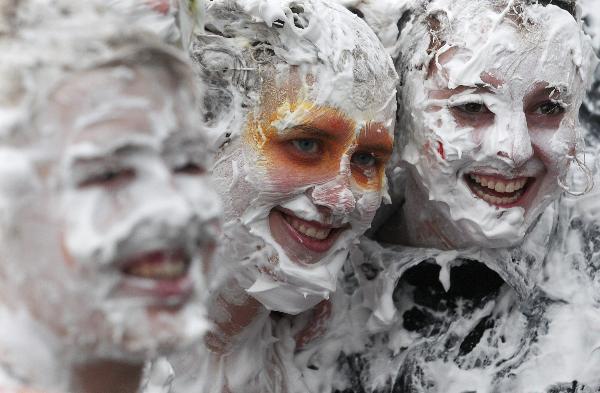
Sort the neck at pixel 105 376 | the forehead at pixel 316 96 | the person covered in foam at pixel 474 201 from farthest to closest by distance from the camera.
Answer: the person covered in foam at pixel 474 201 → the forehead at pixel 316 96 → the neck at pixel 105 376

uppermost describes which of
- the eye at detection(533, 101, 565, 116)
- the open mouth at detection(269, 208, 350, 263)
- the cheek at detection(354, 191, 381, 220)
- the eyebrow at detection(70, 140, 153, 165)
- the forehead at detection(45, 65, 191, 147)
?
the forehead at detection(45, 65, 191, 147)

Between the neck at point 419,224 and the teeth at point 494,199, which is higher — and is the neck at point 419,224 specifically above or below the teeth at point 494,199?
below

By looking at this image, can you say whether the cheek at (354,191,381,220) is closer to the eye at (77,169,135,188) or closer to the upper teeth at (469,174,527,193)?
the upper teeth at (469,174,527,193)

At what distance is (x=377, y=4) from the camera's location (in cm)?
257

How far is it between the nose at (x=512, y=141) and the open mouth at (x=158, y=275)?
4.09 ft

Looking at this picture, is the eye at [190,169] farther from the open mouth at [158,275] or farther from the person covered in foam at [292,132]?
the person covered in foam at [292,132]

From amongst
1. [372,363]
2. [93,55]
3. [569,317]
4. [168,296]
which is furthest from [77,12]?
[569,317]

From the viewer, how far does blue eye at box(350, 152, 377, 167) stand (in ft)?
7.23

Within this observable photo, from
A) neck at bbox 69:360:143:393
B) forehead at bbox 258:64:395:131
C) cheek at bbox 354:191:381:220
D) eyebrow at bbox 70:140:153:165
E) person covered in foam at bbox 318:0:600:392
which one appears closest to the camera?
eyebrow at bbox 70:140:153:165

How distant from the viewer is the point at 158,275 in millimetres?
1212

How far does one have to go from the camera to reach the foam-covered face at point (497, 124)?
2.28m

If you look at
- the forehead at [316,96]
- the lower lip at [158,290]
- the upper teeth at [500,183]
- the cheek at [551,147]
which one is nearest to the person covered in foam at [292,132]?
the forehead at [316,96]

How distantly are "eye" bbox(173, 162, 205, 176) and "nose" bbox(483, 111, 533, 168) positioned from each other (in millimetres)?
1177

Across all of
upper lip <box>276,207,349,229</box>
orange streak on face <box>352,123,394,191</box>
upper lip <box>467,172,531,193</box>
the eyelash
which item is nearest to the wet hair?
the eyelash
